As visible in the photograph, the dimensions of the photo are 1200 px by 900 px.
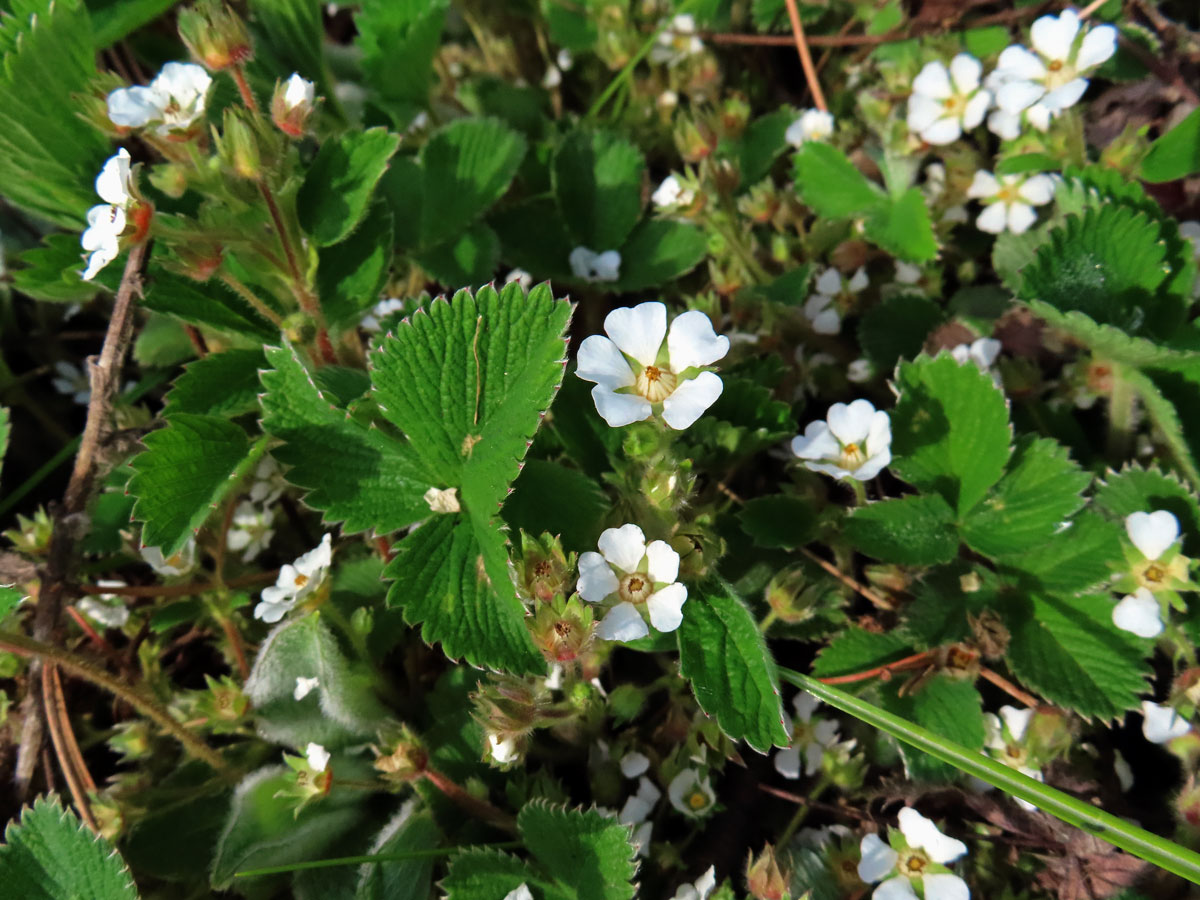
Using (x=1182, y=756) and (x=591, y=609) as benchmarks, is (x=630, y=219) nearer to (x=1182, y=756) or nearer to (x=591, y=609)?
(x=591, y=609)

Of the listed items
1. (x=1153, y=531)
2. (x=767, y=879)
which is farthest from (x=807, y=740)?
(x=1153, y=531)

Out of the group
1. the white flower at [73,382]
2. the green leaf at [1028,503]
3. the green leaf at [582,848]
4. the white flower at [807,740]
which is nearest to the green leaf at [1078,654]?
the green leaf at [1028,503]

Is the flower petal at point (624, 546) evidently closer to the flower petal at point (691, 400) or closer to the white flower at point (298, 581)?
the flower petal at point (691, 400)

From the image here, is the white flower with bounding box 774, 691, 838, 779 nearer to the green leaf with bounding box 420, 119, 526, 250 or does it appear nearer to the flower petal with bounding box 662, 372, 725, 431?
the flower petal with bounding box 662, 372, 725, 431

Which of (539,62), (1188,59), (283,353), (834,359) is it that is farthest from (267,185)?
(1188,59)

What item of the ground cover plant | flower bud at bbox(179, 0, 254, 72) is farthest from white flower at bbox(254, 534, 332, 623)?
flower bud at bbox(179, 0, 254, 72)
